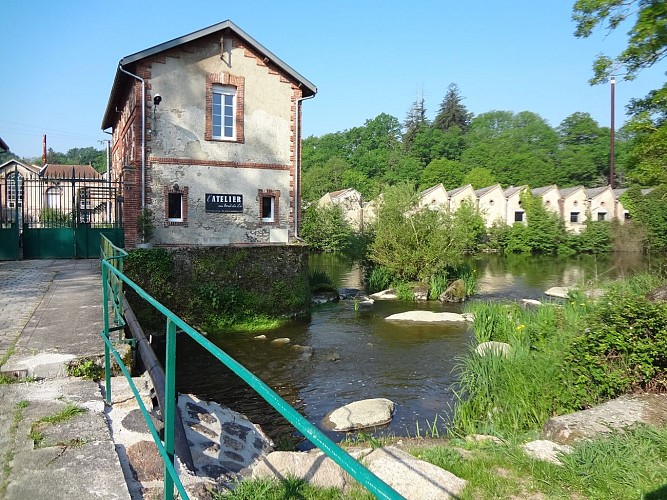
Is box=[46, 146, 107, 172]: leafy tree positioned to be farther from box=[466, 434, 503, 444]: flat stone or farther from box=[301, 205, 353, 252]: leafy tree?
box=[466, 434, 503, 444]: flat stone

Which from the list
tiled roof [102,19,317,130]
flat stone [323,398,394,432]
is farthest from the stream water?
tiled roof [102,19,317,130]

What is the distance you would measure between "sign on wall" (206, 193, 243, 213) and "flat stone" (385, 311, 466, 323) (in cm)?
640

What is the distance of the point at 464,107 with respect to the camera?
80.2 metres

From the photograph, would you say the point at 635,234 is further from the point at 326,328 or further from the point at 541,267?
the point at 326,328

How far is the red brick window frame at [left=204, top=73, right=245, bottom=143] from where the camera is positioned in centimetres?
1700

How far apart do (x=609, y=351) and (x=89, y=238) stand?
642 inches

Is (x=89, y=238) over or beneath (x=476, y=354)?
over

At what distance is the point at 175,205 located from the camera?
16922 mm

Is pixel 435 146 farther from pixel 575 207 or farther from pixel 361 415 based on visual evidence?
pixel 361 415

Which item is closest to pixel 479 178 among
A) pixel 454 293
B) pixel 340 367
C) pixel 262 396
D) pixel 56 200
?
pixel 454 293

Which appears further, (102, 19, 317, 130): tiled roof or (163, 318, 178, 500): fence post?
(102, 19, 317, 130): tiled roof

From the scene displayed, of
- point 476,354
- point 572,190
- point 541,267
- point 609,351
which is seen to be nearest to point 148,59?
point 476,354

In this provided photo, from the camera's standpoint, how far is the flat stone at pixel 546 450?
5.27 m

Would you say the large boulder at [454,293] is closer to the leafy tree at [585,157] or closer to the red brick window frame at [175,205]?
the red brick window frame at [175,205]
